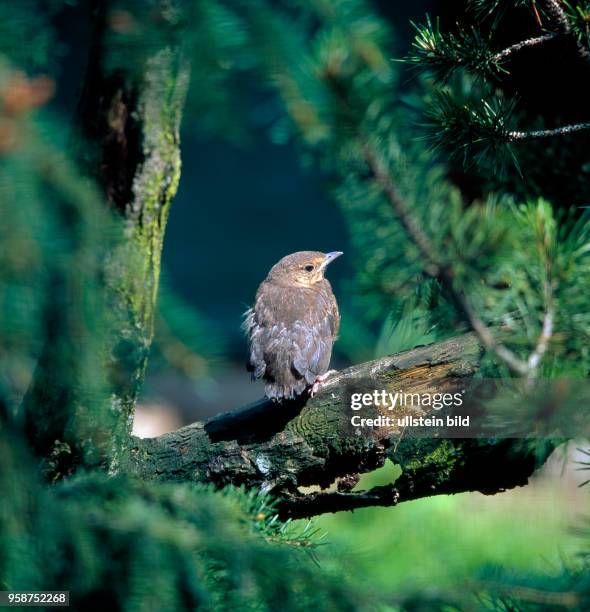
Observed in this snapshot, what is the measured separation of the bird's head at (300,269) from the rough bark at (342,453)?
1.32m

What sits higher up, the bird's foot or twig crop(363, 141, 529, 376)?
twig crop(363, 141, 529, 376)

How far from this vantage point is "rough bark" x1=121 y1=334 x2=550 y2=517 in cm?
187

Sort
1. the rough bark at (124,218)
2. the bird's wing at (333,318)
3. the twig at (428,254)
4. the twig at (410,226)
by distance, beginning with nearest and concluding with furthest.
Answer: the twig at (428,254) → the rough bark at (124,218) → the twig at (410,226) → the bird's wing at (333,318)

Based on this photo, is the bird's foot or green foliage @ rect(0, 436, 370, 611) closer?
green foliage @ rect(0, 436, 370, 611)

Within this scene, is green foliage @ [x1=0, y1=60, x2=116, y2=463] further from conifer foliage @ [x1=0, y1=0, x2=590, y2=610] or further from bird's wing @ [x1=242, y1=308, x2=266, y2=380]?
bird's wing @ [x1=242, y1=308, x2=266, y2=380]

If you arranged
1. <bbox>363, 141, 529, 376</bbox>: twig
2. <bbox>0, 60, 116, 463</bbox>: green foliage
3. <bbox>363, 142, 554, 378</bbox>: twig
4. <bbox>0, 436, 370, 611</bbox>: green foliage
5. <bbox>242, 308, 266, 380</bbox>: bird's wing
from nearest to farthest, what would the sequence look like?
<bbox>0, 60, 116, 463</bbox>: green foliage → <bbox>0, 436, 370, 611</bbox>: green foliage → <bbox>363, 142, 554, 378</bbox>: twig → <bbox>363, 141, 529, 376</bbox>: twig → <bbox>242, 308, 266, 380</bbox>: bird's wing

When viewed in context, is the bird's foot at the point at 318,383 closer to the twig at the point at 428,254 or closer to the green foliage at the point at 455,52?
the twig at the point at 428,254

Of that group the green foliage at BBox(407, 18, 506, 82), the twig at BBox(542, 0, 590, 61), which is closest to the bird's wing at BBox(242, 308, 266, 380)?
the green foliage at BBox(407, 18, 506, 82)

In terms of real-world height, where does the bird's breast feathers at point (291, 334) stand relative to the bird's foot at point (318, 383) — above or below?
above

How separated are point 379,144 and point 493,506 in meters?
4.17

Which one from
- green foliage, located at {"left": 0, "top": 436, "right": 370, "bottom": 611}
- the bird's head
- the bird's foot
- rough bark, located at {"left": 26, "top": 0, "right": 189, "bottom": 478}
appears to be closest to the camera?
green foliage, located at {"left": 0, "top": 436, "right": 370, "bottom": 611}

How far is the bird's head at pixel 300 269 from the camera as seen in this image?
3363mm

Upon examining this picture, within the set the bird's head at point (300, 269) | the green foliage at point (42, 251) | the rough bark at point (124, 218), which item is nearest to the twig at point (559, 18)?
the rough bark at point (124, 218)

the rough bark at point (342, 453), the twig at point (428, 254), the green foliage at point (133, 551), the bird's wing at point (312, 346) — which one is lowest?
the rough bark at point (342, 453)
